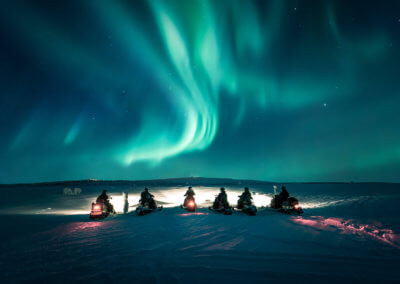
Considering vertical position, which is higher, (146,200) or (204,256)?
(146,200)

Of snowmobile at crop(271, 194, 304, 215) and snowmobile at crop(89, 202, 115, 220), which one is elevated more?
snowmobile at crop(89, 202, 115, 220)

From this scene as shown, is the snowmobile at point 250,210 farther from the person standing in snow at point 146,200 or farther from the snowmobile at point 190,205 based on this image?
the person standing in snow at point 146,200

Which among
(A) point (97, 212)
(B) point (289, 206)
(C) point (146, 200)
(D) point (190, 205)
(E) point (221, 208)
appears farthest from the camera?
(C) point (146, 200)

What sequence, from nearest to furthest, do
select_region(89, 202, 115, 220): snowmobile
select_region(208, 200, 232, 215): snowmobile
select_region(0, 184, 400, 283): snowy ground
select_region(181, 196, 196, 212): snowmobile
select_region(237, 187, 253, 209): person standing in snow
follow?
select_region(0, 184, 400, 283): snowy ground < select_region(89, 202, 115, 220): snowmobile < select_region(208, 200, 232, 215): snowmobile < select_region(237, 187, 253, 209): person standing in snow < select_region(181, 196, 196, 212): snowmobile

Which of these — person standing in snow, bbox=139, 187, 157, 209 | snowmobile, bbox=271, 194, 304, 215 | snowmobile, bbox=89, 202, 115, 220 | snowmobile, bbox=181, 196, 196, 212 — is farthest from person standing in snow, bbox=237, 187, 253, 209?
snowmobile, bbox=89, 202, 115, 220

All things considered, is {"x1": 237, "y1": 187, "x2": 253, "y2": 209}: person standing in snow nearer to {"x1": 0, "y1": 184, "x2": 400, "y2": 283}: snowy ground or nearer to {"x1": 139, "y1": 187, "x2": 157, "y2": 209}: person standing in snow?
{"x1": 0, "y1": 184, "x2": 400, "y2": 283}: snowy ground

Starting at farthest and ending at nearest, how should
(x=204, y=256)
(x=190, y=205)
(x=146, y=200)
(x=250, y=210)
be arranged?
(x=146, y=200) < (x=190, y=205) < (x=250, y=210) < (x=204, y=256)

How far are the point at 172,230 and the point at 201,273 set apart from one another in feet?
13.5

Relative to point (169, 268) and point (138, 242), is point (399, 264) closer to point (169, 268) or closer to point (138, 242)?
point (169, 268)

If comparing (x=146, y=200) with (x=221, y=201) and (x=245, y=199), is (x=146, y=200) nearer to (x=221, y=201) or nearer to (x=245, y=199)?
(x=221, y=201)

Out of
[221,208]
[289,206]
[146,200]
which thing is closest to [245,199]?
[221,208]

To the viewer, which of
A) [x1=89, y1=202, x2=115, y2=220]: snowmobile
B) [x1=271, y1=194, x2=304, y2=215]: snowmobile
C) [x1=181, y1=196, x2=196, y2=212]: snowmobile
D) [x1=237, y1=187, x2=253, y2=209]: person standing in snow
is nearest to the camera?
[x1=89, y1=202, x2=115, y2=220]: snowmobile

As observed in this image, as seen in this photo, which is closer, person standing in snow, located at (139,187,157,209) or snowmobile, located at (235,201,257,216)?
snowmobile, located at (235,201,257,216)

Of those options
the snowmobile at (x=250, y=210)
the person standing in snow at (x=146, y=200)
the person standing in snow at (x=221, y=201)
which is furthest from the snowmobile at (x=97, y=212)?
the snowmobile at (x=250, y=210)
